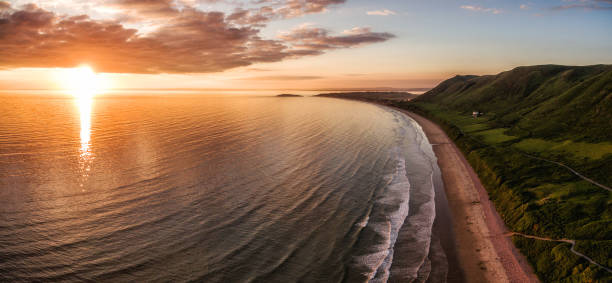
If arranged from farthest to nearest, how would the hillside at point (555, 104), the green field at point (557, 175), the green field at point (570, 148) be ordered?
the hillside at point (555, 104)
the green field at point (570, 148)
the green field at point (557, 175)

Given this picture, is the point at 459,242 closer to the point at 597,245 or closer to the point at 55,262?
the point at 597,245

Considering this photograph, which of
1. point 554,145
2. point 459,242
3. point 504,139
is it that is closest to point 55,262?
point 459,242

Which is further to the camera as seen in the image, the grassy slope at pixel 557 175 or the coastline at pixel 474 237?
the grassy slope at pixel 557 175

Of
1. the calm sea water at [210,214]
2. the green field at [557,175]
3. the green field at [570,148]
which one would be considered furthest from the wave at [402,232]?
the green field at [570,148]

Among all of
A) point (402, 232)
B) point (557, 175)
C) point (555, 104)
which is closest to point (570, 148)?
point (557, 175)

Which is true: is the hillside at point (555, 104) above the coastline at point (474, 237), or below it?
above

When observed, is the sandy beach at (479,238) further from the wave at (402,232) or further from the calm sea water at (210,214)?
the calm sea water at (210,214)

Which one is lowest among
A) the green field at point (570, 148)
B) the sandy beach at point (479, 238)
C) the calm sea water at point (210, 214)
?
the sandy beach at point (479, 238)

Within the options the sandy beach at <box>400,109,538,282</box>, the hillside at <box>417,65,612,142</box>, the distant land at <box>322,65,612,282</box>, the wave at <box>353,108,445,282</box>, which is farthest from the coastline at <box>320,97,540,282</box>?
the hillside at <box>417,65,612,142</box>
